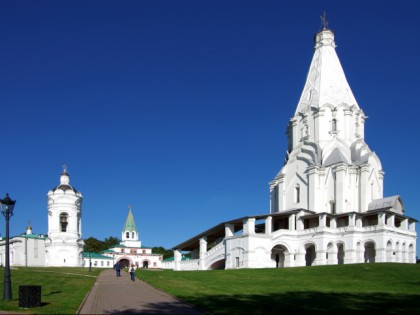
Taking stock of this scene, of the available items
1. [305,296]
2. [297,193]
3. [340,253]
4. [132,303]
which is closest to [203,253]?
[297,193]

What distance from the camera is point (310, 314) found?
14453 millimetres

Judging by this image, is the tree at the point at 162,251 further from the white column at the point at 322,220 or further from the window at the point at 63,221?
the white column at the point at 322,220

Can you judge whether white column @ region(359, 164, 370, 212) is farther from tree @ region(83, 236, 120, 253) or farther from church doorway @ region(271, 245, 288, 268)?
tree @ region(83, 236, 120, 253)

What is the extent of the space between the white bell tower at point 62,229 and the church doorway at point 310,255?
30.9m

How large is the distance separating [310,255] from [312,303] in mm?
34044

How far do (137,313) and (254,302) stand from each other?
4511 millimetres

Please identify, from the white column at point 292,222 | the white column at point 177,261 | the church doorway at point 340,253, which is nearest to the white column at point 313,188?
the white column at point 292,222

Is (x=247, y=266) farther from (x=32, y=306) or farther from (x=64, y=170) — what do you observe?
(x=64, y=170)

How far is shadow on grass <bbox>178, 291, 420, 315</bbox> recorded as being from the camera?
15.2 m

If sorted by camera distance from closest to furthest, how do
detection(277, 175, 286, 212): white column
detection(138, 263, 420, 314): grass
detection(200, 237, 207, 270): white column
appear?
detection(138, 263, 420, 314): grass → detection(200, 237, 207, 270): white column → detection(277, 175, 286, 212): white column

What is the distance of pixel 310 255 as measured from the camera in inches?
1980

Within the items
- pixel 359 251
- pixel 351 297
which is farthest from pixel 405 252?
pixel 351 297

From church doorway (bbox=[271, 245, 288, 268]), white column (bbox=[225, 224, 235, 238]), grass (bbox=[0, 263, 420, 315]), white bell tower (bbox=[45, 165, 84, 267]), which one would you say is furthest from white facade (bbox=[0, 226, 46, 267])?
grass (bbox=[0, 263, 420, 315])

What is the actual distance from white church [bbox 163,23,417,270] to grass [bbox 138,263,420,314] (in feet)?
41.6
